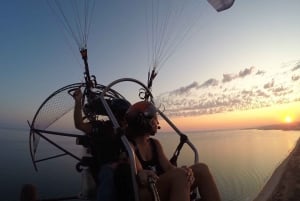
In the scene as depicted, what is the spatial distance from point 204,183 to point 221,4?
210 inches

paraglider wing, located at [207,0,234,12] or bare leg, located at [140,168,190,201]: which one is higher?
paraglider wing, located at [207,0,234,12]

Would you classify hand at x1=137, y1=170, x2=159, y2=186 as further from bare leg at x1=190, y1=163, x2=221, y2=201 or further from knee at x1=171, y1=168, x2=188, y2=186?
bare leg at x1=190, y1=163, x2=221, y2=201

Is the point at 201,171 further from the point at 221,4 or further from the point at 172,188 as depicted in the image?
the point at 221,4

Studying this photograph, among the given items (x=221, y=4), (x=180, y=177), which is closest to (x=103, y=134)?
(x=180, y=177)

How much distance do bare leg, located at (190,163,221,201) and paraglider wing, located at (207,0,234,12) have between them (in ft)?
16.5

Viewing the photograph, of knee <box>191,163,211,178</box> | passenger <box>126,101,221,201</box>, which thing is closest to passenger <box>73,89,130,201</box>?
passenger <box>126,101,221,201</box>

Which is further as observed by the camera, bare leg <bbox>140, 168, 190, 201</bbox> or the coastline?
the coastline

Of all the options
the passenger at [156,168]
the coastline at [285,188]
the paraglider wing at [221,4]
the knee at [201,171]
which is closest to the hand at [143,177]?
the passenger at [156,168]

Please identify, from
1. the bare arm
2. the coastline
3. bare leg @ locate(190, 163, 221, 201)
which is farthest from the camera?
the coastline

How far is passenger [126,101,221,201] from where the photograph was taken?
123 inches

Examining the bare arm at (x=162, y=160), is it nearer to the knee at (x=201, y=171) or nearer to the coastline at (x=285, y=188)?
the knee at (x=201, y=171)

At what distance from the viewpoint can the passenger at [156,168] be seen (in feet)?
10.3

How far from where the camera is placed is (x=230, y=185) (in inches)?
1092

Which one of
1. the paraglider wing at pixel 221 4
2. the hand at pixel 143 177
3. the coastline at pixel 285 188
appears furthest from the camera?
the coastline at pixel 285 188
